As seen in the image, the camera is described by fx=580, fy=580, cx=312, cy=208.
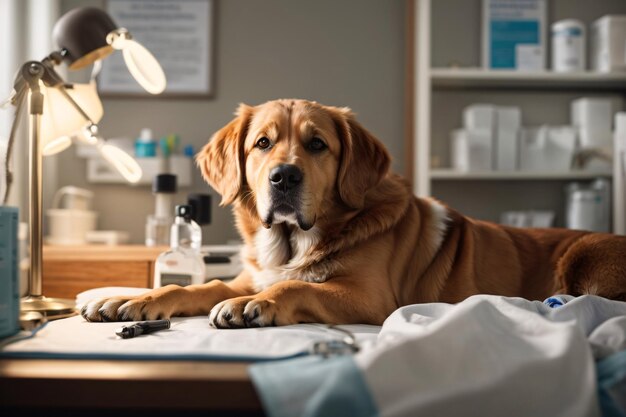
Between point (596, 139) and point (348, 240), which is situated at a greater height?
point (596, 139)

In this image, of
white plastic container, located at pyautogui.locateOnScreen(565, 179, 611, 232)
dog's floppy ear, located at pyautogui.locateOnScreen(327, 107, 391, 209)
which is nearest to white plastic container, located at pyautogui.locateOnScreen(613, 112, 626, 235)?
white plastic container, located at pyautogui.locateOnScreen(565, 179, 611, 232)

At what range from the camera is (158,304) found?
1.20 meters

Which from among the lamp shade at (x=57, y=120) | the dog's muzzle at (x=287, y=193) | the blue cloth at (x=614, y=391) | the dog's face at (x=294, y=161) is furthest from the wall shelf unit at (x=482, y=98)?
the blue cloth at (x=614, y=391)

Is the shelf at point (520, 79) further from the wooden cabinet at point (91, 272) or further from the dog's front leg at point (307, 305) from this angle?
the dog's front leg at point (307, 305)

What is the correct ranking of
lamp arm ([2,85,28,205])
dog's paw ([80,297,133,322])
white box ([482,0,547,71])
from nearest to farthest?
1. lamp arm ([2,85,28,205])
2. dog's paw ([80,297,133,322])
3. white box ([482,0,547,71])

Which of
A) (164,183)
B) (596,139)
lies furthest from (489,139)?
(164,183)

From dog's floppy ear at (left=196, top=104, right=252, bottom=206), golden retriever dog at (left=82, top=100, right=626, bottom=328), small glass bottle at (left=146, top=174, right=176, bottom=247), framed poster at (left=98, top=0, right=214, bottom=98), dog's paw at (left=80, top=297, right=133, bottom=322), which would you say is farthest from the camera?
framed poster at (left=98, top=0, right=214, bottom=98)

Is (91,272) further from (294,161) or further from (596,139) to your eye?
(596,139)

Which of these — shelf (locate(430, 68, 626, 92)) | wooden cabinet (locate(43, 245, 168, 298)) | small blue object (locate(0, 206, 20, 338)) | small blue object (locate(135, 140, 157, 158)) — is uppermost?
shelf (locate(430, 68, 626, 92))

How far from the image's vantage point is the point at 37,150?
1232mm

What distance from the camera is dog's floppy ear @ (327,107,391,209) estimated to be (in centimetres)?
152

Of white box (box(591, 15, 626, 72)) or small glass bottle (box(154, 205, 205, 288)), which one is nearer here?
small glass bottle (box(154, 205, 205, 288))

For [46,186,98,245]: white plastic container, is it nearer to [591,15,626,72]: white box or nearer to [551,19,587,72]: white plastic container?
[551,19,587,72]: white plastic container

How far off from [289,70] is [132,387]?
2976 millimetres
